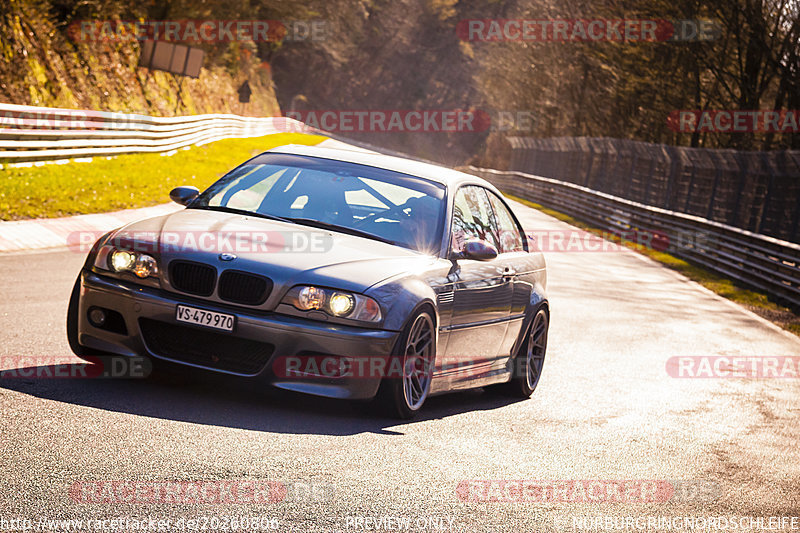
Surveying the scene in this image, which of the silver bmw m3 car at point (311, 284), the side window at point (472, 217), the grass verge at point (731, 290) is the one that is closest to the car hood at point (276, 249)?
the silver bmw m3 car at point (311, 284)

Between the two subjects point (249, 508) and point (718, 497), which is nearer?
point (249, 508)

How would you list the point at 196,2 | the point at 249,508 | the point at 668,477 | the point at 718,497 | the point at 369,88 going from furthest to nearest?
the point at 369,88
the point at 196,2
the point at 668,477
the point at 718,497
the point at 249,508

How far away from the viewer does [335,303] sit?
631 centimetres

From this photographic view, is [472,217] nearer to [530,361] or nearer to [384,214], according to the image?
[384,214]

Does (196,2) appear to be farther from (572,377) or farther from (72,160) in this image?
(572,377)

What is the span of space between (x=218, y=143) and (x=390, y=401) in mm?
41060

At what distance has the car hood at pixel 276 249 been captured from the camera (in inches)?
249

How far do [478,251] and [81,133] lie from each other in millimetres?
18913

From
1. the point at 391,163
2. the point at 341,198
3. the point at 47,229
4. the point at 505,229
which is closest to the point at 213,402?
the point at 341,198

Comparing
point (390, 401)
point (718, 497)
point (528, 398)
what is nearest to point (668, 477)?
point (718, 497)

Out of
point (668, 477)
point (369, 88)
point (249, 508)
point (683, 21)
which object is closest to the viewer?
point (249, 508)

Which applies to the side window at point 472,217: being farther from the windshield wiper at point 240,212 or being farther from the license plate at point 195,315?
the license plate at point 195,315

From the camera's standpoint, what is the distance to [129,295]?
251 inches

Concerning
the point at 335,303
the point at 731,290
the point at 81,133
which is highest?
the point at 335,303
